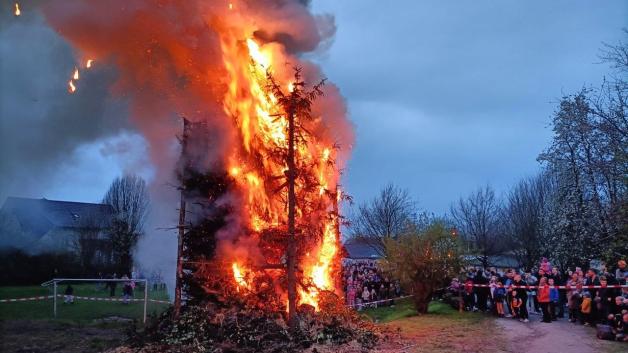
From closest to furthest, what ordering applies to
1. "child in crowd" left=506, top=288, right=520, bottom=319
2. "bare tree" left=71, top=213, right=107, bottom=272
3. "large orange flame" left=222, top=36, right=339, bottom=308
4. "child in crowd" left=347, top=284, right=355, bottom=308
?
1. "large orange flame" left=222, top=36, right=339, bottom=308
2. "child in crowd" left=506, top=288, right=520, bottom=319
3. "child in crowd" left=347, top=284, right=355, bottom=308
4. "bare tree" left=71, top=213, right=107, bottom=272

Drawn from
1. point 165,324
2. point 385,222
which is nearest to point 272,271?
point 165,324

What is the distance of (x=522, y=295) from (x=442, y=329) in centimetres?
434

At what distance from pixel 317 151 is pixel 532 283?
32.4ft

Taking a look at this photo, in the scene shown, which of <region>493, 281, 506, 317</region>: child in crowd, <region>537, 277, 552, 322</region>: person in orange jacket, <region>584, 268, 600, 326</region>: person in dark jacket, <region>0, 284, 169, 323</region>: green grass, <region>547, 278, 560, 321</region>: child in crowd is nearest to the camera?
<region>584, 268, 600, 326</region>: person in dark jacket

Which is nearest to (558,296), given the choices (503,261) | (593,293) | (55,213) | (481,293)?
(593,293)

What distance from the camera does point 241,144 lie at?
13039 millimetres

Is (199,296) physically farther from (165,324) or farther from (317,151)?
(317,151)

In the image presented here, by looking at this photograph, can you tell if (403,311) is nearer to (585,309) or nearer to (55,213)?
(585,309)

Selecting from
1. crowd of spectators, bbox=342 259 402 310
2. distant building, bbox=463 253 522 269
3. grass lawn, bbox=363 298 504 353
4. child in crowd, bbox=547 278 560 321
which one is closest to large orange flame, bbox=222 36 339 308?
grass lawn, bbox=363 298 504 353

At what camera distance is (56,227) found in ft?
102

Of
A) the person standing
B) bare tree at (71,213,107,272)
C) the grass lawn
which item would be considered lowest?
the grass lawn

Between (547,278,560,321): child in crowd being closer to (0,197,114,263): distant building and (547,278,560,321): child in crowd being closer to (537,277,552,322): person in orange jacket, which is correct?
(537,277,552,322): person in orange jacket

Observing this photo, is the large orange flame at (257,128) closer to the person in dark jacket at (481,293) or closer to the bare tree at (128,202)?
the person in dark jacket at (481,293)

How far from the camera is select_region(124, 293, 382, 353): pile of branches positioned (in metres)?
11.0
